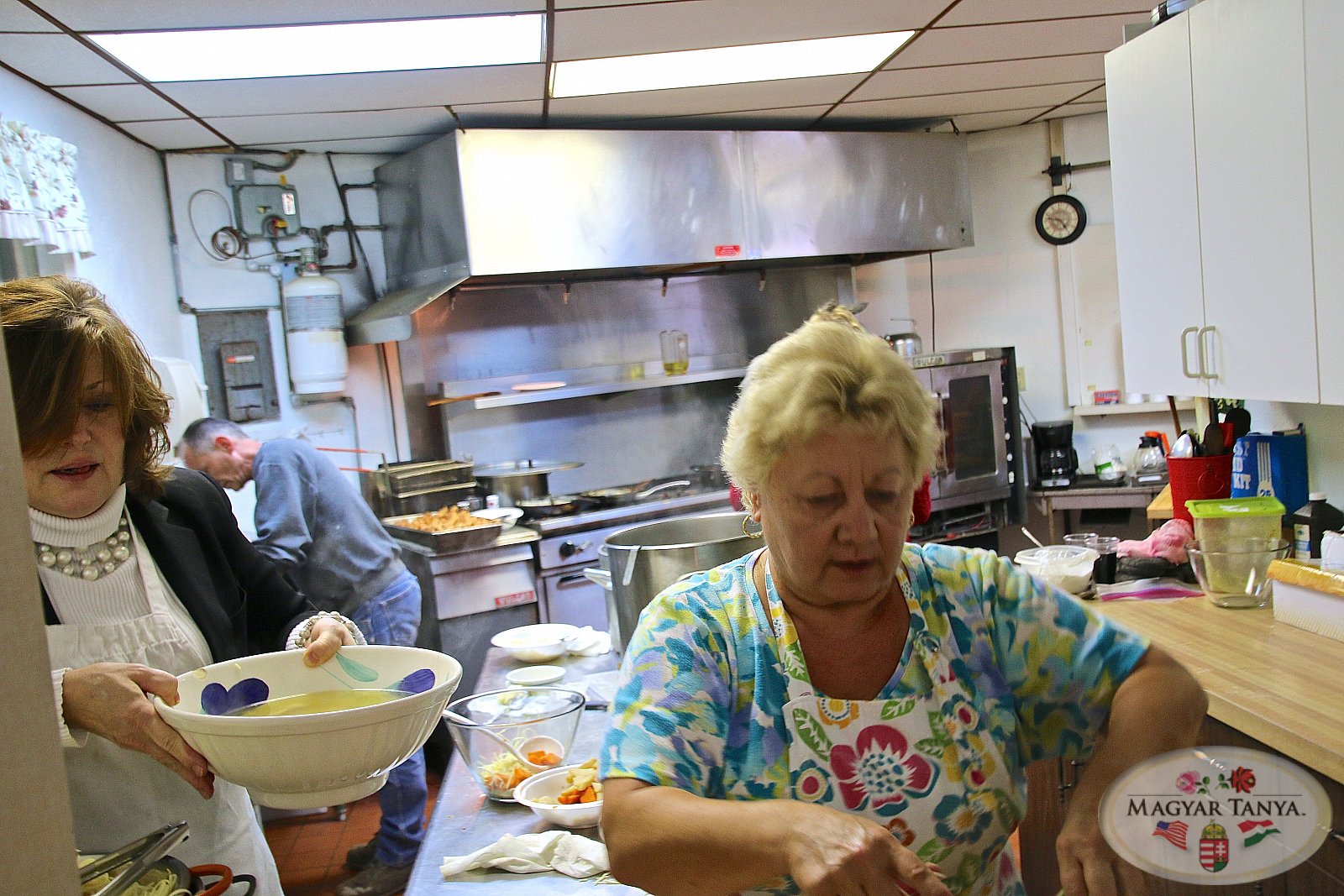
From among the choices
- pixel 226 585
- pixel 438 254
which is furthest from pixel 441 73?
pixel 226 585

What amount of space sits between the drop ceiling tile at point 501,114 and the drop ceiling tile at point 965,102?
1.45 meters

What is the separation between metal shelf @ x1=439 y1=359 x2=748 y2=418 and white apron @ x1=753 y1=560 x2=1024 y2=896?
339 cm

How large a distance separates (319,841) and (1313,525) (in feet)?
11.4

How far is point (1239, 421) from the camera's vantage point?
2990 mm

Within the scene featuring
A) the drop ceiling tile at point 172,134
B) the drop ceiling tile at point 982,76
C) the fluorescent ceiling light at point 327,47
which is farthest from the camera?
the drop ceiling tile at point 982,76

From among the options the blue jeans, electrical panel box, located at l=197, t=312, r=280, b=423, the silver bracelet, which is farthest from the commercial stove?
the silver bracelet

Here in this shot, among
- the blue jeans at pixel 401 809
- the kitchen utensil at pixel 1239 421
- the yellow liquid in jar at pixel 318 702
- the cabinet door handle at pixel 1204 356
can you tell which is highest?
the cabinet door handle at pixel 1204 356

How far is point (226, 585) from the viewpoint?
1746 mm

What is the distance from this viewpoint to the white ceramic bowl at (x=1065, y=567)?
2.66m

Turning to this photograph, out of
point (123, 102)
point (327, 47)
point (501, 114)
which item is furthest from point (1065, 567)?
point (123, 102)

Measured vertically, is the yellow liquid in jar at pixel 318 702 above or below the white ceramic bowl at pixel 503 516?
above

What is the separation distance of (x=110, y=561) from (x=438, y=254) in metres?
3.02

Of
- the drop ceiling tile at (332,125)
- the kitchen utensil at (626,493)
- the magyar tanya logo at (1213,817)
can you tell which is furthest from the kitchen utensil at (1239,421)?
the drop ceiling tile at (332,125)

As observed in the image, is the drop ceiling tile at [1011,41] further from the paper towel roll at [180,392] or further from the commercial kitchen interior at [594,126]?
the paper towel roll at [180,392]
